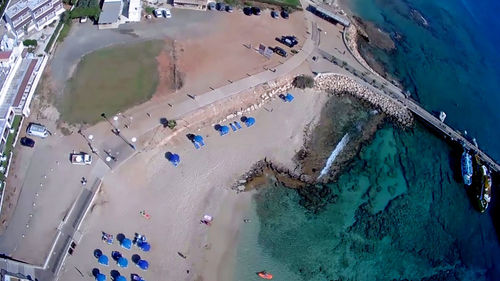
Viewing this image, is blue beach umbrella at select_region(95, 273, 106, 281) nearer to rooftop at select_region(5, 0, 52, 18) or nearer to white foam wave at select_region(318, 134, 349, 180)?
white foam wave at select_region(318, 134, 349, 180)

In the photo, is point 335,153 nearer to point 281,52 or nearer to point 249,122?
point 249,122

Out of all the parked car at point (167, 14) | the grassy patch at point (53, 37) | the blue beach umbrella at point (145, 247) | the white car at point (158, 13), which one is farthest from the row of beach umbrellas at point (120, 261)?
the parked car at point (167, 14)

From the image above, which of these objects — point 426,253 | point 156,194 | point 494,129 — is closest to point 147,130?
point 156,194

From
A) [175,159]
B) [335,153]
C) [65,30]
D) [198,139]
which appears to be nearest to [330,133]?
[335,153]

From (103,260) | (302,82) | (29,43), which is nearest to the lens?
(103,260)

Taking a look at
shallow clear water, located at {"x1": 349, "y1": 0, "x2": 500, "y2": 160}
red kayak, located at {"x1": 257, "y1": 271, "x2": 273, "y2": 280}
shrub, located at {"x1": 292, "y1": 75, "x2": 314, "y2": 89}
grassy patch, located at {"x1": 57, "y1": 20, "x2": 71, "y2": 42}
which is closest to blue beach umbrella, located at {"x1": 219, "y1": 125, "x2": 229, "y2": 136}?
shrub, located at {"x1": 292, "y1": 75, "x2": 314, "y2": 89}

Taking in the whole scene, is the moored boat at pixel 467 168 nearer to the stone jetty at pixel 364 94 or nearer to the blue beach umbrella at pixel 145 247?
the stone jetty at pixel 364 94
